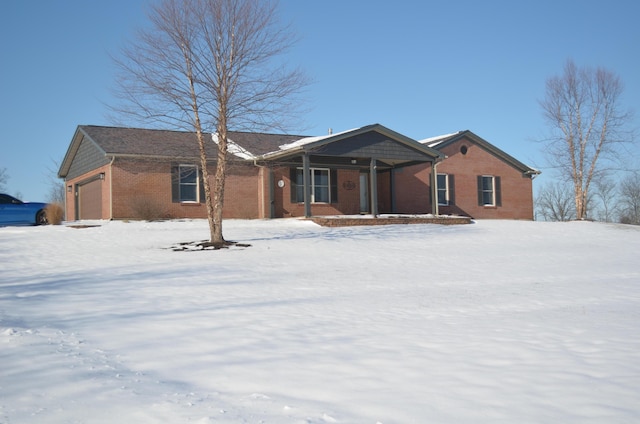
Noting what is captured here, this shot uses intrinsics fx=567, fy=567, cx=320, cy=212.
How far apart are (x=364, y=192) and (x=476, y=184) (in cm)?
670

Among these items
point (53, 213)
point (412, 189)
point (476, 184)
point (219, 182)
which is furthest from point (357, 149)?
point (53, 213)

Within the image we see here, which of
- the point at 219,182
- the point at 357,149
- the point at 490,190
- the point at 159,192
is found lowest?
the point at 219,182

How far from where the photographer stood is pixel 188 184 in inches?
928

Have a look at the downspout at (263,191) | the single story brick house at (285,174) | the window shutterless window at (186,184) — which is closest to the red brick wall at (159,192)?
the single story brick house at (285,174)

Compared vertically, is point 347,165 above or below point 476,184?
above

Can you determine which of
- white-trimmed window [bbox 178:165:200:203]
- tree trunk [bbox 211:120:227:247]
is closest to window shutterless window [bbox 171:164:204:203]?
white-trimmed window [bbox 178:165:200:203]

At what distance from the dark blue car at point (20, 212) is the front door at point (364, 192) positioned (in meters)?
13.7

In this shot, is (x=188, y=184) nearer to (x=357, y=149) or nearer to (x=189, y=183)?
(x=189, y=183)

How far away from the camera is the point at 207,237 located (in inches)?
709

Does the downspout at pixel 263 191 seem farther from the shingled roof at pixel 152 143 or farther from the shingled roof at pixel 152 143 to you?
the shingled roof at pixel 152 143

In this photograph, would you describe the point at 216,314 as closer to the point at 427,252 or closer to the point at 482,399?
the point at 482,399

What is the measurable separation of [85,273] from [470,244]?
11.6m

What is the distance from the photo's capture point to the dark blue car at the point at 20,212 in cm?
2048

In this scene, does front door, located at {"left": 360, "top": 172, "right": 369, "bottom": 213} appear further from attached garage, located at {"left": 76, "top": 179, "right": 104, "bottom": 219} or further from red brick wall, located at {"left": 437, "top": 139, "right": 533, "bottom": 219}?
attached garage, located at {"left": 76, "top": 179, "right": 104, "bottom": 219}
